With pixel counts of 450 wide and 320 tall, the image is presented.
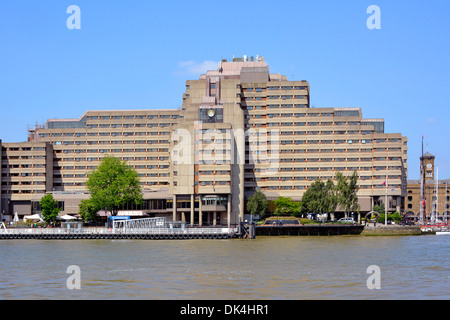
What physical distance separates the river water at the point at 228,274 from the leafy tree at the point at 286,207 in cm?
9212

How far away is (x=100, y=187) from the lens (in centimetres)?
17512

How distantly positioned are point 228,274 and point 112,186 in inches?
4538

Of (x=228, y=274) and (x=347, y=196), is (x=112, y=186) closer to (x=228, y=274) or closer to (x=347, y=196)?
(x=347, y=196)

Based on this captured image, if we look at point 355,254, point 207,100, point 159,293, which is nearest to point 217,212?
point 207,100

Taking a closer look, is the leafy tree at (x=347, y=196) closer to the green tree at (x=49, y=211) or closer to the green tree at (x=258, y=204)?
the green tree at (x=258, y=204)

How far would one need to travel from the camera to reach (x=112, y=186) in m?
172

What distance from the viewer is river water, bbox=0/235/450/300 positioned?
1927 inches

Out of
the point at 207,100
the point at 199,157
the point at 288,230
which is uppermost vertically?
the point at 207,100

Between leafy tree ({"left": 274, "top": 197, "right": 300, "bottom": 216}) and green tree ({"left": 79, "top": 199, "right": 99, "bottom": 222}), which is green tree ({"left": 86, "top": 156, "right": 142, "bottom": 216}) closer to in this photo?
green tree ({"left": 79, "top": 199, "right": 99, "bottom": 222})

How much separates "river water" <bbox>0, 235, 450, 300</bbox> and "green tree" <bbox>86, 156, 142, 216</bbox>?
78796 millimetres

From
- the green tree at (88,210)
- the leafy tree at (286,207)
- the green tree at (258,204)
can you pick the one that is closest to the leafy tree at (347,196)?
the leafy tree at (286,207)

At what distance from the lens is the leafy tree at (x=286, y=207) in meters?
185

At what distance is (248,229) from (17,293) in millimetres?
85142
